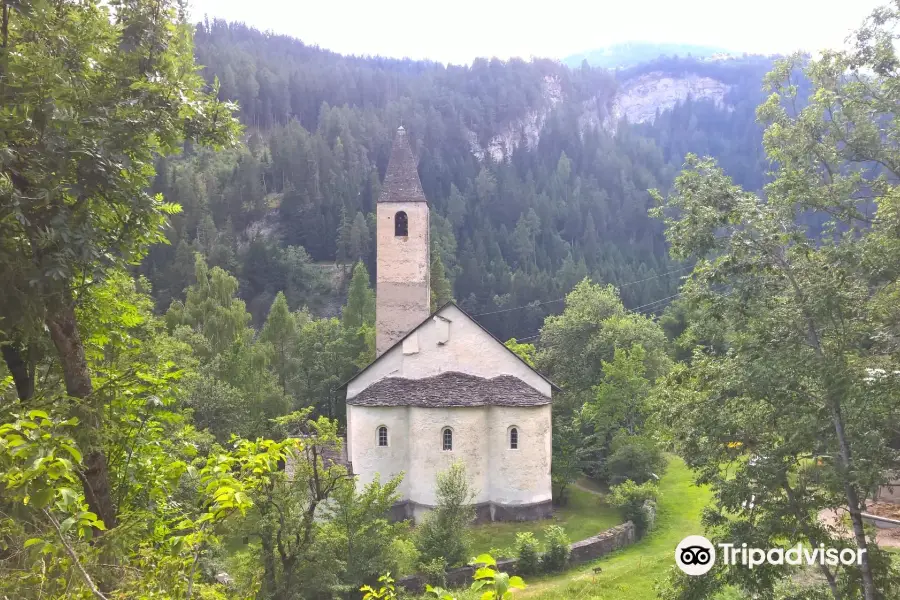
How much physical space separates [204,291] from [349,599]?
31.4 meters

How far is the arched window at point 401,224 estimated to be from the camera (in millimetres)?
34000

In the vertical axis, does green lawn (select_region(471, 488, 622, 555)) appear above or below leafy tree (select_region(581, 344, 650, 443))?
below

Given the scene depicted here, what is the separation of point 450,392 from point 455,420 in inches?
47.3

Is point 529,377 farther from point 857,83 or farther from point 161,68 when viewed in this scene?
point 161,68

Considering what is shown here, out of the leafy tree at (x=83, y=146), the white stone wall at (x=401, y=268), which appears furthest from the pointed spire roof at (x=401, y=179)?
the leafy tree at (x=83, y=146)

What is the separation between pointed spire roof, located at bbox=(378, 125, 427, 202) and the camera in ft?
112

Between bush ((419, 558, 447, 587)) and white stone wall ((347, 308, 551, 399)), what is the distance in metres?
9.36

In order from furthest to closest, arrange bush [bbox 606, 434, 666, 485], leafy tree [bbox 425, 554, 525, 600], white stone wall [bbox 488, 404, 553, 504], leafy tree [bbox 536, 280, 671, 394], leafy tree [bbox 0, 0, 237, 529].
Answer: leafy tree [bbox 536, 280, 671, 394] → bush [bbox 606, 434, 666, 485] → white stone wall [bbox 488, 404, 553, 504] → leafy tree [bbox 0, 0, 237, 529] → leafy tree [bbox 425, 554, 525, 600]

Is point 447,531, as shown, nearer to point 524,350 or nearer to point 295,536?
point 295,536

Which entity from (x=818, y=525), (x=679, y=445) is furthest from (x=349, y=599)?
(x=818, y=525)

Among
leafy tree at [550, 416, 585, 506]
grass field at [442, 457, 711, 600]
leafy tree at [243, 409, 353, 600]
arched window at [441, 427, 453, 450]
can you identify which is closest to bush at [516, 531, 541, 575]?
grass field at [442, 457, 711, 600]

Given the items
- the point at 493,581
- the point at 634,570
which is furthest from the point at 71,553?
the point at 634,570

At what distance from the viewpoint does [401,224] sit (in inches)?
1344

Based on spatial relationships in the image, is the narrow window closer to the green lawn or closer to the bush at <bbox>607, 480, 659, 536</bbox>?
the green lawn
